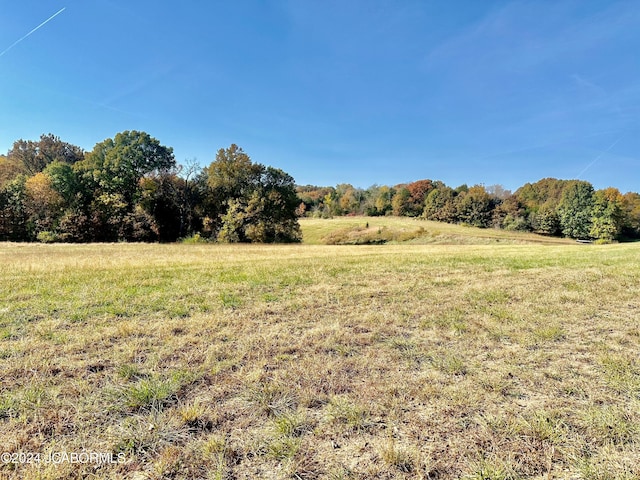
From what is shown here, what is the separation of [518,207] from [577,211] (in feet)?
37.4

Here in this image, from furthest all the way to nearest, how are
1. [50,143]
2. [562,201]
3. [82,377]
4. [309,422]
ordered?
[562,201] → [50,143] → [82,377] → [309,422]

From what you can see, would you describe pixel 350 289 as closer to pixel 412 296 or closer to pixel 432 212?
pixel 412 296

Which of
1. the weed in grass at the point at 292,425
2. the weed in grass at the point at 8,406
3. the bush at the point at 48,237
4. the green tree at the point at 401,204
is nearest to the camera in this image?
the weed in grass at the point at 292,425

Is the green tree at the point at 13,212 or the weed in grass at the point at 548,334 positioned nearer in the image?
the weed in grass at the point at 548,334

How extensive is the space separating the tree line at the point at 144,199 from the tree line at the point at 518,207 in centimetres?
3852

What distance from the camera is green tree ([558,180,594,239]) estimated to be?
62.4m

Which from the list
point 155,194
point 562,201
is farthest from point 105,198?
point 562,201

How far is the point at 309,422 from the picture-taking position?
245cm

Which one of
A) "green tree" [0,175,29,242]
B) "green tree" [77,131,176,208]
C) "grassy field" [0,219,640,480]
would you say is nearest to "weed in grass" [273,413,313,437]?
"grassy field" [0,219,640,480]

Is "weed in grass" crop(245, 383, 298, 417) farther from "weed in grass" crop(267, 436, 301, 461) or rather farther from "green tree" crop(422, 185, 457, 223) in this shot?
"green tree" crop(422, 185, 457, 223)

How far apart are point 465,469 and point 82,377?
3510 mm

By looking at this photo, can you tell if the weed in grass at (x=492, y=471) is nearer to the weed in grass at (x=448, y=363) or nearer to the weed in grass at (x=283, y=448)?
the weed in grass at (x=283, y=448)

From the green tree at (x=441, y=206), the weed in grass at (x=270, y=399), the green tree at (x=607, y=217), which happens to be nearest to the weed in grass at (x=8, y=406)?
the weed in grass at (x=270, y=399)

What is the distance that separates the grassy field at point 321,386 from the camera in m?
2.05
